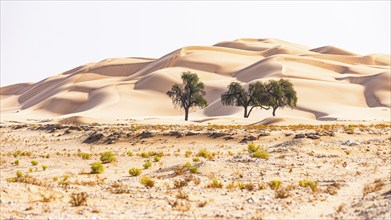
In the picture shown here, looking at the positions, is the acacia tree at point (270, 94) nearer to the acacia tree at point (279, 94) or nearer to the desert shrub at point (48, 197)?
the acacia tree at point (279, 94)

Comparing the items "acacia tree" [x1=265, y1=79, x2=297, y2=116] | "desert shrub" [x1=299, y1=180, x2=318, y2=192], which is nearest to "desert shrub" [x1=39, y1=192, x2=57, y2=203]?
"desert shrub" [x1=299, y1=180, x2=318, y2=192]

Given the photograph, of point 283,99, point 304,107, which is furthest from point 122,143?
point 304,107

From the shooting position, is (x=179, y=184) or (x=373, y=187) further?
(x=179, y=184)

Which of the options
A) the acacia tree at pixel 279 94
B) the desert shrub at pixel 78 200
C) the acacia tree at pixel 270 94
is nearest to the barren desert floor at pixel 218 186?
the desert shrub at pixel 78 200

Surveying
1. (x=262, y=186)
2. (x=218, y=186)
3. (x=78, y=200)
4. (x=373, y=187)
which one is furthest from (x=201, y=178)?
(x=78, y=200)

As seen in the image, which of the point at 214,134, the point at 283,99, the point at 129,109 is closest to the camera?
the point at 214,134

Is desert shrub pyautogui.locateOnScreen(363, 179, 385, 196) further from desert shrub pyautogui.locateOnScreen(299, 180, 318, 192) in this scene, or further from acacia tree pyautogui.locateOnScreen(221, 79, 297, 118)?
acacia tree pyautogui.locateOnScreen(221, 79, 297, 118)

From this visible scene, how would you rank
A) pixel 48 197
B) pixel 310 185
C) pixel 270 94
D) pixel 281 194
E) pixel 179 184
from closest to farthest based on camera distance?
pixel 48 197
pixel 281 194
pixel 310 185
pixel 179 184
pixel 270 94

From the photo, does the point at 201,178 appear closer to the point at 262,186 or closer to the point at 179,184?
the point at 179,184

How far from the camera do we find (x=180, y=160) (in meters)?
32.2

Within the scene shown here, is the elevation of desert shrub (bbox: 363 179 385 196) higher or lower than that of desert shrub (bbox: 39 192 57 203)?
lower

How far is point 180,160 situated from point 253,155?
20.6ft

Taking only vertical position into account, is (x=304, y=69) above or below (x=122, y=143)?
above

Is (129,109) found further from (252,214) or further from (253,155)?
(252,214)
